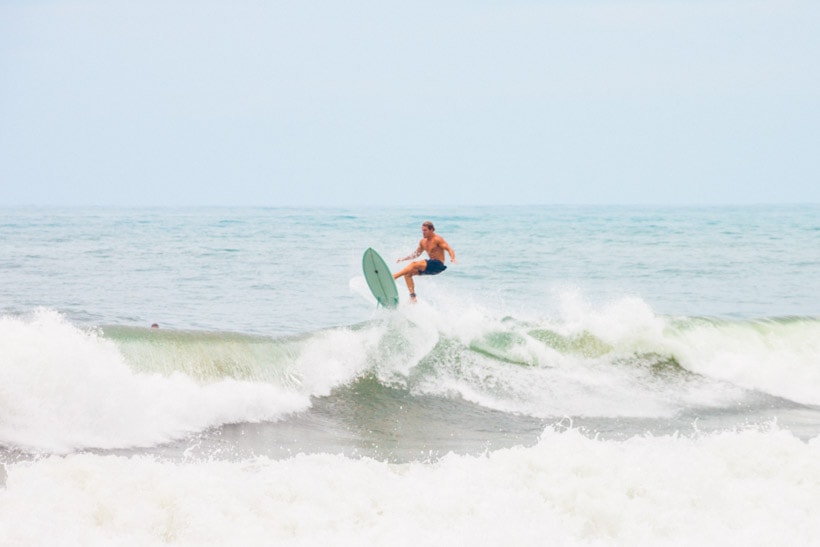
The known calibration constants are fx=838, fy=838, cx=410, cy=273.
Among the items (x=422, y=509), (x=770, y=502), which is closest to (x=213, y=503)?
(x=422, y=509)

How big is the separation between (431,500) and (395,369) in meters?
5.46

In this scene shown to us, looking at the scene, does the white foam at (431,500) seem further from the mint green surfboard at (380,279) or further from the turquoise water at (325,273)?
the turquoise water at (325,273)

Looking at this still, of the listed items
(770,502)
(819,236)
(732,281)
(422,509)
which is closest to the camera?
(422,509)

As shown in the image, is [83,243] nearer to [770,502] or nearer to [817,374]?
[817,374]

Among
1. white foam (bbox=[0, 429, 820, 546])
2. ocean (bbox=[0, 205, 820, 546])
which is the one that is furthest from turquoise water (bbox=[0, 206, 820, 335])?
white foam (bbox=[0, 429, 820, 546])

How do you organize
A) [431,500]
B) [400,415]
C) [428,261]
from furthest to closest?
[428,261], [400,415], [431,500]

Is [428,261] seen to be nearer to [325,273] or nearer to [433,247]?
[433,247]

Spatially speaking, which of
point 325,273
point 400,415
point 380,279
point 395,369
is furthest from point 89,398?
point 325,273

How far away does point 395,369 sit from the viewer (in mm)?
11250

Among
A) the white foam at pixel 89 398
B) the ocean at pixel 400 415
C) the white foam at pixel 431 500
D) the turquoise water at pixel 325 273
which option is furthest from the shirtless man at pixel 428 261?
the white foam at pixel 431 500

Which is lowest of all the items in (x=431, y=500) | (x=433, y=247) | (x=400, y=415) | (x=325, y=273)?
(x=400, y=415)

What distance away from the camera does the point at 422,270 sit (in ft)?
41.2

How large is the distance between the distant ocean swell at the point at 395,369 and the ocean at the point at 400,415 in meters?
0.03

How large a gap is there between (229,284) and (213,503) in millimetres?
15833
